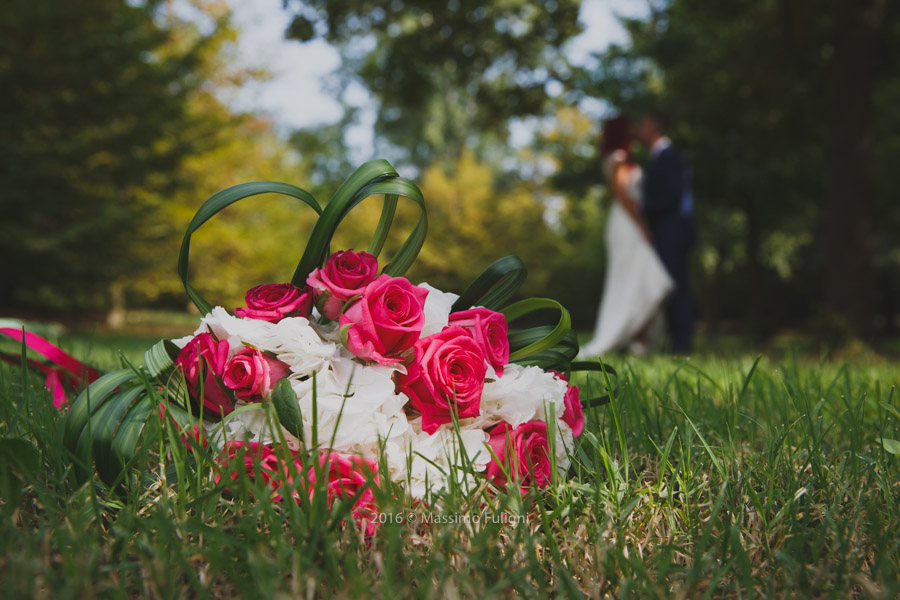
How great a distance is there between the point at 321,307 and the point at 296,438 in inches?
10.7

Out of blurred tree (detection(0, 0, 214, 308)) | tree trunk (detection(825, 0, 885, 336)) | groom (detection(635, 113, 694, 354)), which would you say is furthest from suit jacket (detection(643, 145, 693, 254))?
blurred tree (detection(0, 0, 214, 308))

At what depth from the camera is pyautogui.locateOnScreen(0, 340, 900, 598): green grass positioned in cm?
76

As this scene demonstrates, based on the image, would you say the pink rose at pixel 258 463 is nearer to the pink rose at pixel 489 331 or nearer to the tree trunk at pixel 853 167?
the pink rose at pixel 489 331

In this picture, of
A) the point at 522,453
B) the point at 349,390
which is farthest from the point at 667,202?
the point at 349,390

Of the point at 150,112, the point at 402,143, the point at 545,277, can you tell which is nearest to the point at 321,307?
the point at 150,112

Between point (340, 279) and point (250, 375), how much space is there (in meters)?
0.24

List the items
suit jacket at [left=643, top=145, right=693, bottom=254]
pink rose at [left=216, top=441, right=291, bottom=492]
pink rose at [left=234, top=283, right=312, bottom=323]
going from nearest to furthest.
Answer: pink rose at [left=216, top=441, right=291, bottom=492] → pink rose at [left=234, top=283, right=312, bottom=323] → suit jacket at [left=643, top=145, right=693, bottom=254]

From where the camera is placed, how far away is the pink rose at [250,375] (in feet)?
3.41

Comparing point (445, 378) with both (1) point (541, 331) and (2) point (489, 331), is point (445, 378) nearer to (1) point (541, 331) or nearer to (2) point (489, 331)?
(2) point (489, 331)

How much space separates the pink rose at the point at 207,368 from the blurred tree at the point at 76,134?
9.47 metres

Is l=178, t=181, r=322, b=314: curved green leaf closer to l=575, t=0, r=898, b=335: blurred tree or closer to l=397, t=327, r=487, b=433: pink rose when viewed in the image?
l=397, t=327, r=487, b=433: pink rose

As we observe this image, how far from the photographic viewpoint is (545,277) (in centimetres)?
2106

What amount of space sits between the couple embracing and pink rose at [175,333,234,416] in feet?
16.9

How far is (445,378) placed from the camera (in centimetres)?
105
